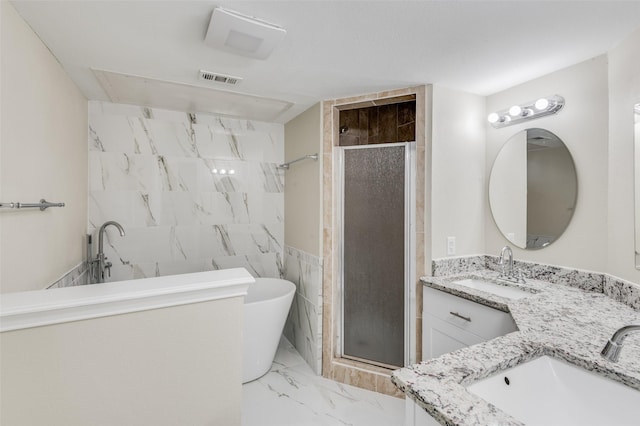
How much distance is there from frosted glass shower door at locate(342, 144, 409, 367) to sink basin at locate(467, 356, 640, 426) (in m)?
1.38

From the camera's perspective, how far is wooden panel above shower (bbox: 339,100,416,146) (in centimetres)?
258

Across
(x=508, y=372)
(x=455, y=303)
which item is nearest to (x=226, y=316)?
(x=508, y=372)

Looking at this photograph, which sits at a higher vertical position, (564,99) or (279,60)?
(279,60)

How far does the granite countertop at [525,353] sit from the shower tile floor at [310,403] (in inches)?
44.7

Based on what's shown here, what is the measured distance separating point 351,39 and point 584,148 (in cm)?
163

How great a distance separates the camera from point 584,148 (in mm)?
1845

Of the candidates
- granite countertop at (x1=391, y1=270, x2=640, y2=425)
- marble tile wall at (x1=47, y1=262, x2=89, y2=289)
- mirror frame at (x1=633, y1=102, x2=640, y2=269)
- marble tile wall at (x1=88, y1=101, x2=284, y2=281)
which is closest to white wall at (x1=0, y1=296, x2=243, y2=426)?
granite countertop at (x1=391, y1=270, x2=640, y2=425)

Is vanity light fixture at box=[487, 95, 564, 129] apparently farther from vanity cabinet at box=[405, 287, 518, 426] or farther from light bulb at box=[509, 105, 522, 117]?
vanity cabinet at box=[405, 287, 518, 426]

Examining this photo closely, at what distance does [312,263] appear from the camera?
2.67 metres

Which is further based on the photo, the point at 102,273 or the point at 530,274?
the point at 102,273

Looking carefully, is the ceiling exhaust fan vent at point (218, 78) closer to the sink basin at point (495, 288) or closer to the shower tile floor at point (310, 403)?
the sink basin at point (495, 288)

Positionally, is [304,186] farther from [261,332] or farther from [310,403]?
[310,403]

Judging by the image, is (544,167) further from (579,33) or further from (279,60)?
(279,60)

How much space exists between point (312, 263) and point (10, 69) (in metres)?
2.21
